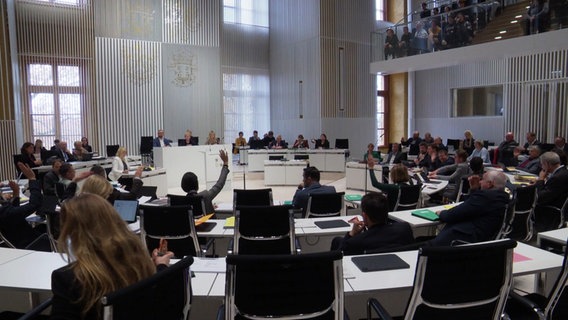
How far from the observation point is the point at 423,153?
9.25 meters

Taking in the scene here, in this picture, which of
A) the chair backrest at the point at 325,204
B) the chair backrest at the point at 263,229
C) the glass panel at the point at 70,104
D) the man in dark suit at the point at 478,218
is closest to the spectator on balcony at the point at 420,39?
the chair backrest at the point at 325,204

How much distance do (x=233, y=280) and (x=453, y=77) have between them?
1622 cm

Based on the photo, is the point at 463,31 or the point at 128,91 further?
the point at 128,91

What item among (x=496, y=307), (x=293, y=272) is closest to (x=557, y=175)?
(x=496, y=307)

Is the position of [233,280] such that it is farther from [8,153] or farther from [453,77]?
[453,77]

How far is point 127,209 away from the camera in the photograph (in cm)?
421

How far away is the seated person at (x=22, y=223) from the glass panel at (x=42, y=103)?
10335mm

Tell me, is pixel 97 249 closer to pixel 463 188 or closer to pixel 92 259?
pixel 92 259

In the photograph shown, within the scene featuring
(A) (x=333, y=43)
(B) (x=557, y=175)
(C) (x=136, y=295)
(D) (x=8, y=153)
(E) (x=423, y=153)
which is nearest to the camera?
(C) (x=136, y=295)

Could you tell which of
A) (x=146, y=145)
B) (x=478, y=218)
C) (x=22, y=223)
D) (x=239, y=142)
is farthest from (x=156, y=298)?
(x=239, y=142)

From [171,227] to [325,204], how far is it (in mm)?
1897

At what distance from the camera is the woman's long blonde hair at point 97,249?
5.41ft

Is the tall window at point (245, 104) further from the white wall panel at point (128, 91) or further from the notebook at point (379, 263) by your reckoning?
the notebook at point (379, 263)

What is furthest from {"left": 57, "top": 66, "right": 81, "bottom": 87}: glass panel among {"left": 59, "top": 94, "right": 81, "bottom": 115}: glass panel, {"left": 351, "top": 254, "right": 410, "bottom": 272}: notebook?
{"left": 351, "top": 254, "right": 410, "bottom": 272}: notebook
